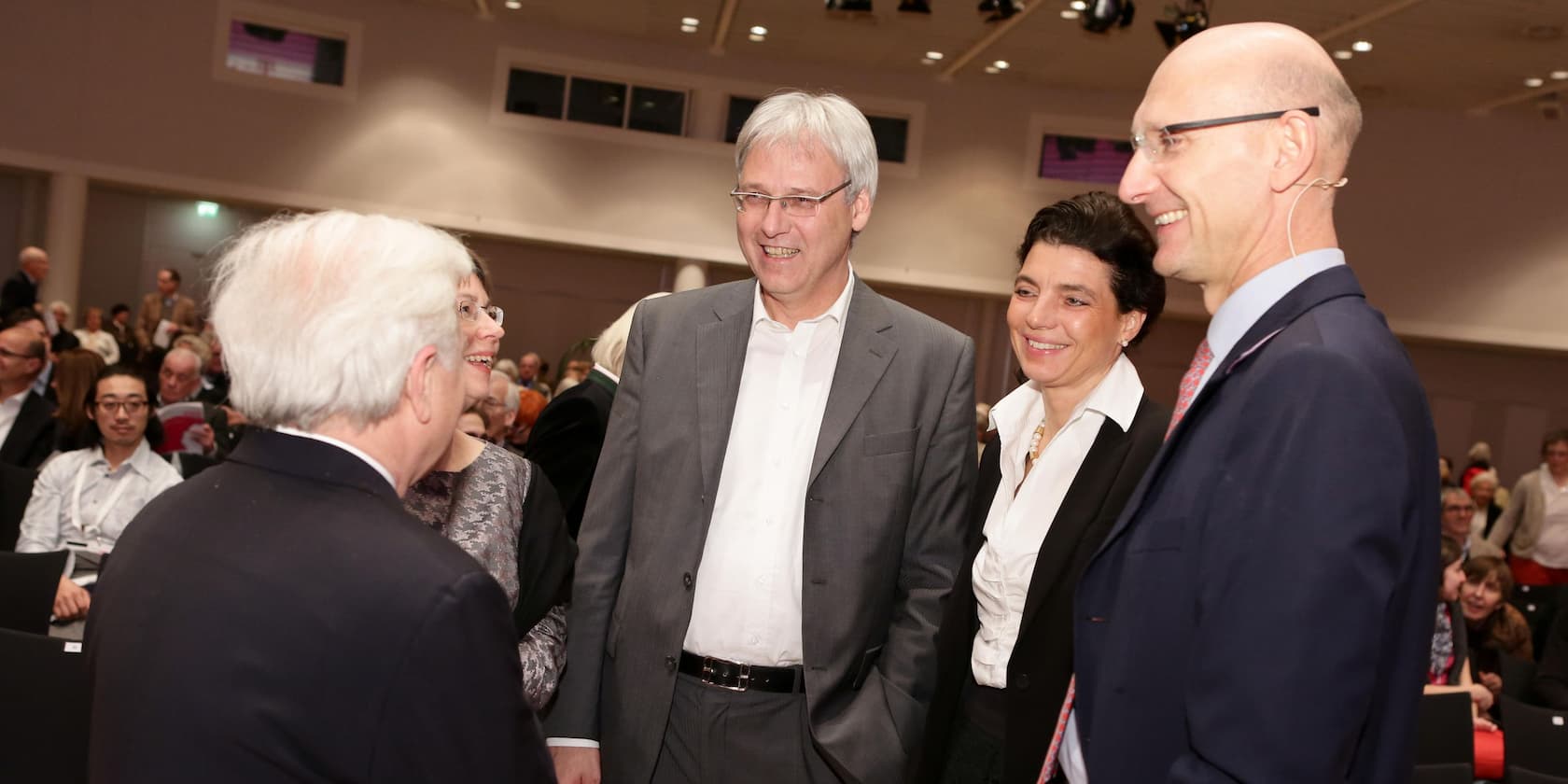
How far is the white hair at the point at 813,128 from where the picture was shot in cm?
229

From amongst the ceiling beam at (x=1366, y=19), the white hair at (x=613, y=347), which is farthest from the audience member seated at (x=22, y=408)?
the ceiling beam at (x=1366, y=19)

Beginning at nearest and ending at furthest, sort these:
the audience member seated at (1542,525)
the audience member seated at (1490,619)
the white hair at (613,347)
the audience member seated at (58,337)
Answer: the white hair at (613,347) < the audience member seated at (1490,619) < the audience member seated at (1542,525) < the audience member seated at (58,337)

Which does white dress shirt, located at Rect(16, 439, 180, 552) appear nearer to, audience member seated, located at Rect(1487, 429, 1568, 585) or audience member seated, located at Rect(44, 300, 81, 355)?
audience member seated, located at Rect(44, 300, 81, 355)

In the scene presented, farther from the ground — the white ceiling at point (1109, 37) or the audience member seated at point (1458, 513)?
the white ceiling at point (1109, 37)

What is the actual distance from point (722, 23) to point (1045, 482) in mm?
12157

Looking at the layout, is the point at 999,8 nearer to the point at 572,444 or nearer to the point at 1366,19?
the point at 1366,19

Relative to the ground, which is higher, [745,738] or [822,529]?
[822,529]

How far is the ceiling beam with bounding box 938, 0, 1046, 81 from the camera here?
11719 millimetres

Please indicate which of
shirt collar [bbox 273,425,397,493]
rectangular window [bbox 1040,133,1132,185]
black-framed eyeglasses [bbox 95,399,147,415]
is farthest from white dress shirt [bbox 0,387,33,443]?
rectangular window [bbox 1040,133,1132,185]

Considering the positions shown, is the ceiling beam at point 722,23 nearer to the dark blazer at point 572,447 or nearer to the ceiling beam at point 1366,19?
the ceiling beam at point 1366,19

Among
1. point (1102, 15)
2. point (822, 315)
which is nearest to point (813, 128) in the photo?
point (822, 315)

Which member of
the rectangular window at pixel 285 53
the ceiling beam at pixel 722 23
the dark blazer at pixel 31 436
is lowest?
the dark blazer at pixel 31 436

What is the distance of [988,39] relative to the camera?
517 inches

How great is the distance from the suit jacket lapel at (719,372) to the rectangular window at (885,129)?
1311 centimetres
